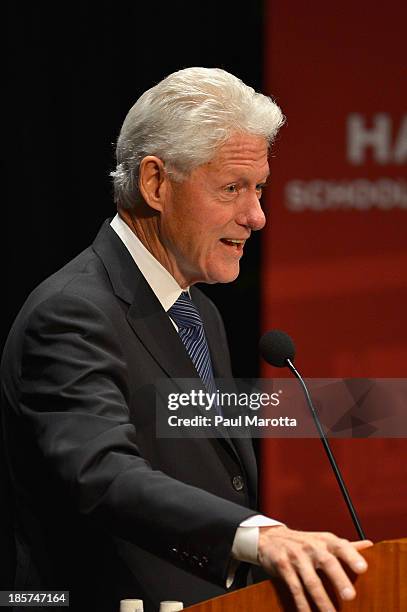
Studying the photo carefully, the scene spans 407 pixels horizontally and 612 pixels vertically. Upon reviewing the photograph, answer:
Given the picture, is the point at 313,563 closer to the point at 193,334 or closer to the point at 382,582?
the point at 382,582

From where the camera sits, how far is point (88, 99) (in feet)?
10.4

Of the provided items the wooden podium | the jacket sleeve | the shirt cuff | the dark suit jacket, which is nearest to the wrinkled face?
the dark suit jacket

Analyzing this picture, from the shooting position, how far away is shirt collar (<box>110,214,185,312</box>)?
1.94 meters

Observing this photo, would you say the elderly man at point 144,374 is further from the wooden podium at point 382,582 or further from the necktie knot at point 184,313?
the wooden podium at point 382,582

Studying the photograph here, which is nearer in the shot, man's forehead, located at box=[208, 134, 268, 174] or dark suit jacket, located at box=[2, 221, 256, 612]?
dark suit jacket, located at box=[2, 221, 256, 612]

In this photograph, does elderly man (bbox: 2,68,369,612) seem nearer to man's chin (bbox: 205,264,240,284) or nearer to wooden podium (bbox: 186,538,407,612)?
man's chin (bbox: 205,264,240,284)

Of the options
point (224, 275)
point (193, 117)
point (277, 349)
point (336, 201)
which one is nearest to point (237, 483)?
point (277, 349)

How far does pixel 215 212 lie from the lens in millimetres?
1949

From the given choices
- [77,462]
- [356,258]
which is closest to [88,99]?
[356,258]

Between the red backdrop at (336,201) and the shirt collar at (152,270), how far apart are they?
1.22 metres

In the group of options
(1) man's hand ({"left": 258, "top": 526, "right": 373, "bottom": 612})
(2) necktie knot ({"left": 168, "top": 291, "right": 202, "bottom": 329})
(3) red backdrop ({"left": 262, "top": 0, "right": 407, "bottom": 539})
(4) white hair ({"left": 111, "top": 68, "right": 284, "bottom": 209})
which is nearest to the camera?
(1) man's hand ({"left": 258, "top": 526, "right": 373, "bottom": 612})

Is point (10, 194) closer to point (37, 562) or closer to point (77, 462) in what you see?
point (37, 562)

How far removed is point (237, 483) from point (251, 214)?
1.56ft

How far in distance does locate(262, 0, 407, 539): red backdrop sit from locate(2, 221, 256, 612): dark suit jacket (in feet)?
3.88
